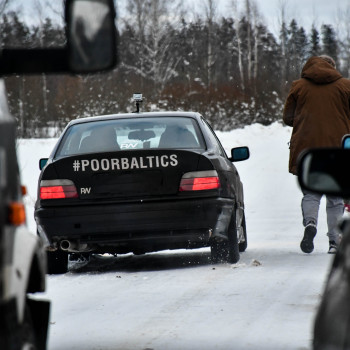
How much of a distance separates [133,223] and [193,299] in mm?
1491

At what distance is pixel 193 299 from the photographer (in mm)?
6461

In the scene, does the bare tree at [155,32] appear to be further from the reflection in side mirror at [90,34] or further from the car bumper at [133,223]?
the reflection in side mirror at [90,34]

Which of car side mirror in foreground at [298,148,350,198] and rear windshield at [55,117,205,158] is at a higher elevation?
car side mirror in foreground at [298,148,350,198]

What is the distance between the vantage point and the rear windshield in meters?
8.20

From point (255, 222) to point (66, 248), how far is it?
19.4 ft

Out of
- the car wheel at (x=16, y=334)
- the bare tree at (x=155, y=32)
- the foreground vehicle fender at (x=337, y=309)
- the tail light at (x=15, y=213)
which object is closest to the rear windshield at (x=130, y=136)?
the car wheel at (x=16, y=334)

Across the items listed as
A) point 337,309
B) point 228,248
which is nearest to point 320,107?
point 228,248

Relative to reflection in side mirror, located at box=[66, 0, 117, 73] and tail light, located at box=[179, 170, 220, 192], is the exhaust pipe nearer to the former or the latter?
tail light, located at box=[179, 170, 220, 192]


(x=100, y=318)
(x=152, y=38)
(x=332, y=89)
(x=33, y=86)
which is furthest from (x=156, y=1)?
(x=100, y=318)

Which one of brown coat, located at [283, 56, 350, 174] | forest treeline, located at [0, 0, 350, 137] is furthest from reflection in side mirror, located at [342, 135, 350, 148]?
forest treeline, located at [0, 0, 350, 137]

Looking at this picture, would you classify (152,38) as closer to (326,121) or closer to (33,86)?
(33,86)

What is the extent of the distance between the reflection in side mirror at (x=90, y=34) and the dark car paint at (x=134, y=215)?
511 centimetres

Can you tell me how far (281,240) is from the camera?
10727 millimetres

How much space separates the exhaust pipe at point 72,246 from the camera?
7824 mm
